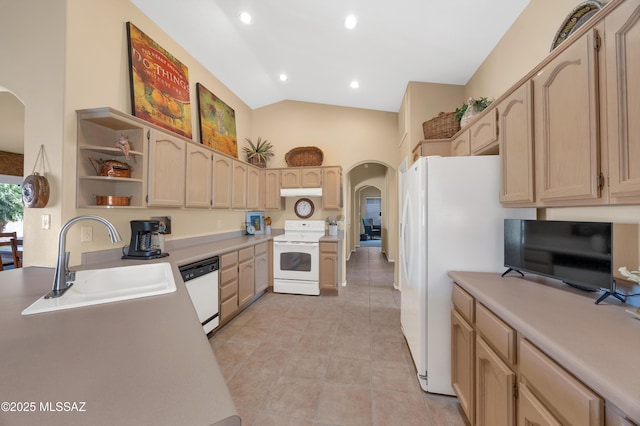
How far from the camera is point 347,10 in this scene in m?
2.27

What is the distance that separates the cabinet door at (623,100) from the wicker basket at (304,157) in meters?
3.56

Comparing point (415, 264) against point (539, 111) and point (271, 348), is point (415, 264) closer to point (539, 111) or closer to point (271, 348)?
point (539, 111)

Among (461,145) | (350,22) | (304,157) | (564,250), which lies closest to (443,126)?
(461,145)

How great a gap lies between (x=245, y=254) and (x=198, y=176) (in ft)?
3.71

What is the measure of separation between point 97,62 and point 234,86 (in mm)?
2120

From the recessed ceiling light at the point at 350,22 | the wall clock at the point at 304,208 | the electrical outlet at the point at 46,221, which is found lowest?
the electrical outlet at the point at 46,221

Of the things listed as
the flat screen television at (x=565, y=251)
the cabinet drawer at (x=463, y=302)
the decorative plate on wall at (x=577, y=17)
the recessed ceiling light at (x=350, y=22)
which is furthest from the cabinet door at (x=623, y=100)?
the recessed ceiling light at (x=350, y=22)

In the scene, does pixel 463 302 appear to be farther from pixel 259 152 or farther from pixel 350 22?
pixel 259 152

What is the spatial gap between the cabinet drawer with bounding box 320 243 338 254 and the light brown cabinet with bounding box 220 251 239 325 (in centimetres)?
135

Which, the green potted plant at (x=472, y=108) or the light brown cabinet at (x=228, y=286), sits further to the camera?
the light brown cabinet at (x=228, y=286)

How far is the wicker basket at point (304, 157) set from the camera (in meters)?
4.36

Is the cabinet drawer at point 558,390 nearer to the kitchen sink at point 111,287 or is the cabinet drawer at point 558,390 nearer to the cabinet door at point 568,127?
the cabinet door at point 568,127

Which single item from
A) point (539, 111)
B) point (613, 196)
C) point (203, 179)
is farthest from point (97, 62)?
point (613, 196)

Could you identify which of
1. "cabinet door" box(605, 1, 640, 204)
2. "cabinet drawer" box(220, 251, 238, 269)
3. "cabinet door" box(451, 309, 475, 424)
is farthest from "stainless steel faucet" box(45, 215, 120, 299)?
"cabinet door" box(605, 1, 640, 204)
